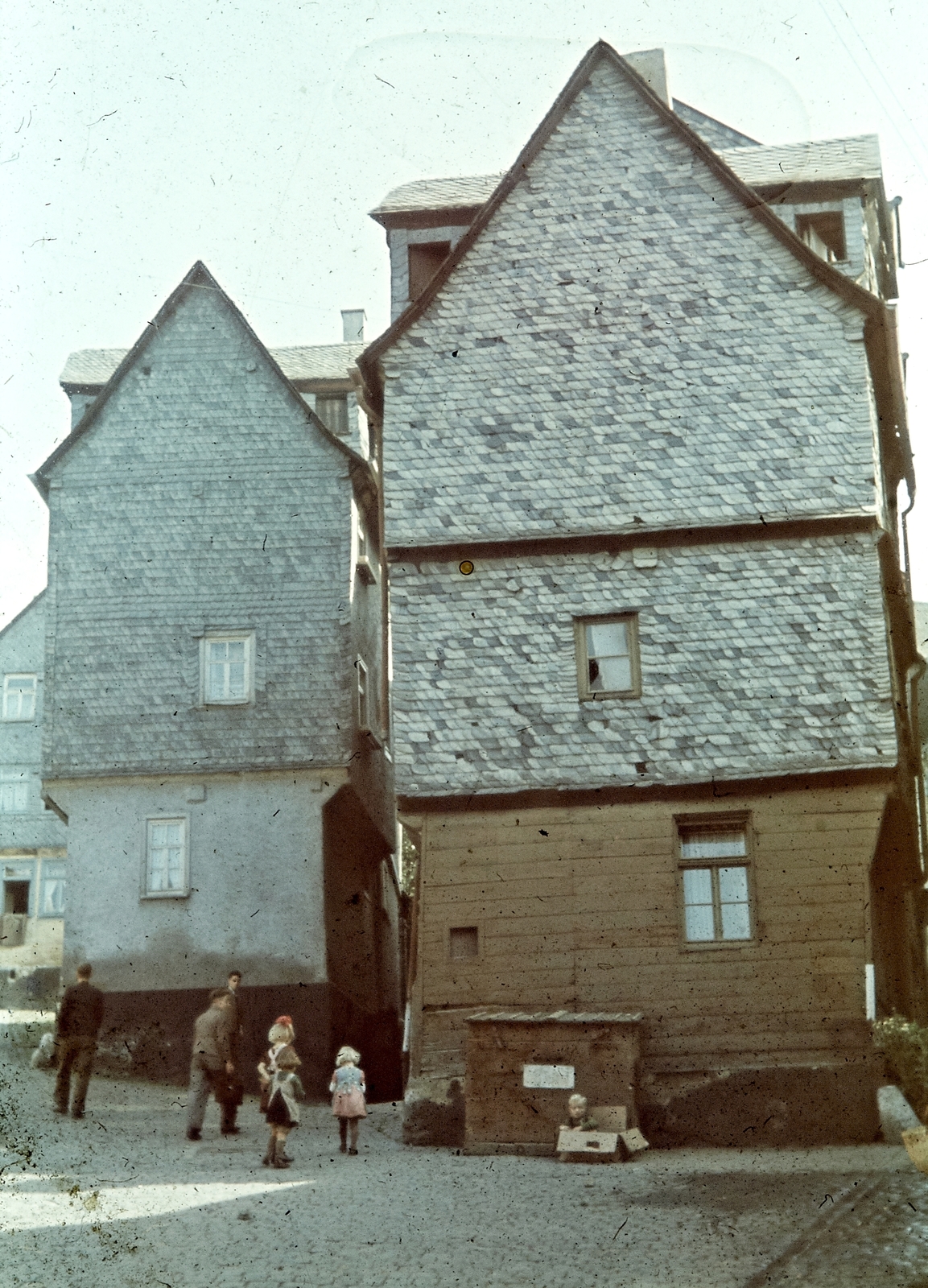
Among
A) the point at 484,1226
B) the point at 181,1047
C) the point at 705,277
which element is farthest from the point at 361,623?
the point at 484,1226

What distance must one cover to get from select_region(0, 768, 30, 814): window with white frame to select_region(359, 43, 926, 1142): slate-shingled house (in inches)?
931

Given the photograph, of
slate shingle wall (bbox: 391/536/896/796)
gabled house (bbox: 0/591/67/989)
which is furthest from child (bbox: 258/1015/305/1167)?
gabled house (bbox: 0/591/67/989)

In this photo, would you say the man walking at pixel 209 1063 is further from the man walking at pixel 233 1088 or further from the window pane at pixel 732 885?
the window pane at pixel 732 885

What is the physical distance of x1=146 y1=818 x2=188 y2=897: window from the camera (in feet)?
78.2

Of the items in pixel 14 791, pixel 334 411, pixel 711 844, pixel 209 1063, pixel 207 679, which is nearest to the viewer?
pixel 209 1063

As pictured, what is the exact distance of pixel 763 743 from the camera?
17.8 m

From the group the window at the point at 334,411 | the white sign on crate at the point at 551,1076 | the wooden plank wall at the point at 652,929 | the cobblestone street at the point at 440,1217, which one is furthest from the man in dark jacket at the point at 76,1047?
the window at the point at 334,411

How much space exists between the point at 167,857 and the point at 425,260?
9.21 meters

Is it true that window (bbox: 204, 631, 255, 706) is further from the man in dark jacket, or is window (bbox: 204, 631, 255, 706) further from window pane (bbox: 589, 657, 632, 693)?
window pane (bbox: 589, 657, 632, 693)

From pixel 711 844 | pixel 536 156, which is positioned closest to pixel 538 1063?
pixel 711 844

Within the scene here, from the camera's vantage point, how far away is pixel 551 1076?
1614cm

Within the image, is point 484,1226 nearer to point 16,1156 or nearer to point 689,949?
point 16,1156

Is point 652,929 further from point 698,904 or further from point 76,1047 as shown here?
point 76,1047

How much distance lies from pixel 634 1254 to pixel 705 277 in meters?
12.1
